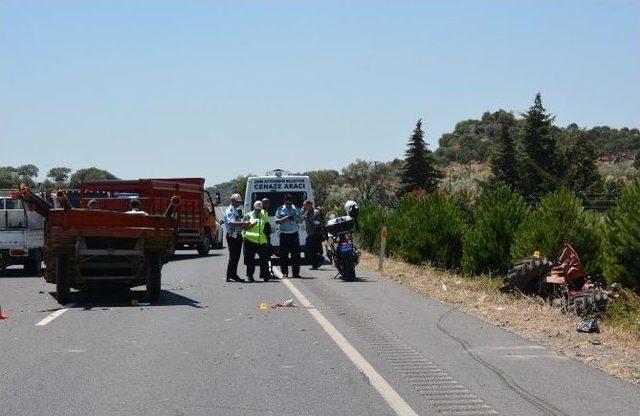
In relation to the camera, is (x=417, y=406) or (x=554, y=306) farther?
(x=554, y=306)

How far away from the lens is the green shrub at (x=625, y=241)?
13.6 m

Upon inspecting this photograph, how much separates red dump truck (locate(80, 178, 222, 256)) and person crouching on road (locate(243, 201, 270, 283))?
5748 mm

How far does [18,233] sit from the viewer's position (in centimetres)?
2131

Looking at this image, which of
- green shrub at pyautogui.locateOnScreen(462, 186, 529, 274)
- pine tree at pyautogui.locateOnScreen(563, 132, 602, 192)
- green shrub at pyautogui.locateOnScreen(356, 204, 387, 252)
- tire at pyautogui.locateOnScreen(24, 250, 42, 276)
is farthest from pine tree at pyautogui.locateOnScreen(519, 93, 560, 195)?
tire at pyautogui.locateOnScreen(24, 250, 42, 276)

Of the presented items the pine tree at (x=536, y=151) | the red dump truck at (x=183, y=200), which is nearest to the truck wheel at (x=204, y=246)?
the red dump truck at (x=183, y=200)

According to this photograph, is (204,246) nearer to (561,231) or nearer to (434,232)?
(434,232)

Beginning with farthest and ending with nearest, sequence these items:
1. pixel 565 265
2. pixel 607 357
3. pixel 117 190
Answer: pixel 117 190 < pixel 565 265 < pixel 607 357

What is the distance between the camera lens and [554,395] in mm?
7945

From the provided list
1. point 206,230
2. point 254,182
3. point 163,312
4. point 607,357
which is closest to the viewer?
point 607,357

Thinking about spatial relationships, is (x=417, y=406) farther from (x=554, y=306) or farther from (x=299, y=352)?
(x=554, y=306)

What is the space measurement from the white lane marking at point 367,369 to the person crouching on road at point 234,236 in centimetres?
568

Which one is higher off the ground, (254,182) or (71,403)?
(254,182)

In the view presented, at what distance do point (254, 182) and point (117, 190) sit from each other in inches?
220

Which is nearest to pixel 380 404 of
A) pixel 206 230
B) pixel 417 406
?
pixel 417 406
